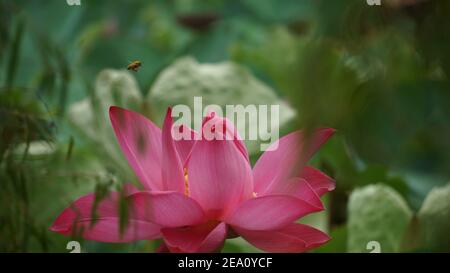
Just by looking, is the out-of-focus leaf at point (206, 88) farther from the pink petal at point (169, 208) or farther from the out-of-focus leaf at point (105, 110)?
the pink petal at point (169, 208)

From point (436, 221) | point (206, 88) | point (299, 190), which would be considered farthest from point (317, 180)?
point (206, 88)

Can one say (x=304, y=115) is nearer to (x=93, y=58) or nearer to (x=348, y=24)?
(x=348, y=24)

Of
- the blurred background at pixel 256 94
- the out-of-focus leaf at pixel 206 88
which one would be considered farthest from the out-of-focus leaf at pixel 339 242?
the out-of-focus leaf at pixel 206 88

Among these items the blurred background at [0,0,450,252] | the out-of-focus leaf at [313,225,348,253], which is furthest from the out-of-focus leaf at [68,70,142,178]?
the out-of-focus leaf at [313,225,348,253]

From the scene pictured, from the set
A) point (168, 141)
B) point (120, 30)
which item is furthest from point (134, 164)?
point (120, 30)

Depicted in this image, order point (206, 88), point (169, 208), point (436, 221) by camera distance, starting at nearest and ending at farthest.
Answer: point (169, 208)
point (436, 221)
point (206, 88)

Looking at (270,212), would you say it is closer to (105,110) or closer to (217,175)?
(217,175)
